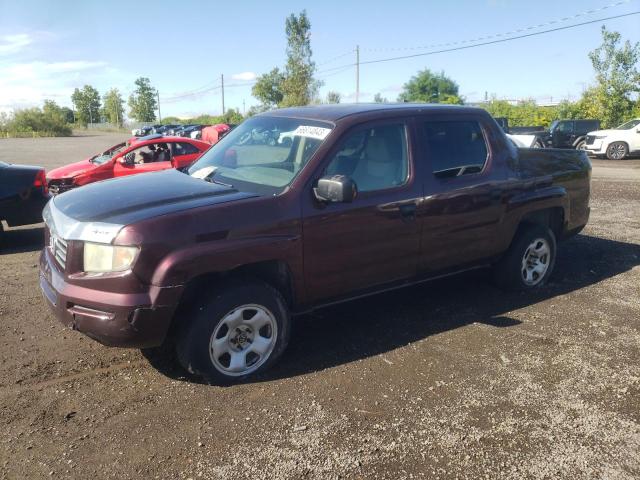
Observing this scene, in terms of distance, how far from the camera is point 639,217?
30.7 ft

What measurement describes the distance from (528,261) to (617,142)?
1940cm

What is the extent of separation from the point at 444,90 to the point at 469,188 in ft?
303

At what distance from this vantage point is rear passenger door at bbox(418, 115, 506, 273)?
4.38 metres

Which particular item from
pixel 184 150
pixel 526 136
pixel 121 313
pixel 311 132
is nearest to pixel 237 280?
pixel 121 313

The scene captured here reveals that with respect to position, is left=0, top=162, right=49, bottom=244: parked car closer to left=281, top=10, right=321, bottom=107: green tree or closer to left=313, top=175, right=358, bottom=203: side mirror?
left=313, top=175, right=358, bottom=203: side mirror

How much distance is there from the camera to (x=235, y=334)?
3.58 meters

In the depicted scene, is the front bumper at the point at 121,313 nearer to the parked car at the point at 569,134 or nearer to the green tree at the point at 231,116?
the parked car at the point at 569,134

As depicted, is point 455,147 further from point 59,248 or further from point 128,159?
point 128,159

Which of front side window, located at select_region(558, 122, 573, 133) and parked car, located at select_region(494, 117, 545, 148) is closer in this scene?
parked car, located at select_region(494, 117, 545, 148)

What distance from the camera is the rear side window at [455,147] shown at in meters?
4.45

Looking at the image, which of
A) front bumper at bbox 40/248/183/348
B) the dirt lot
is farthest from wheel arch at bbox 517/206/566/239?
front bumper at bbox 40/248/183/348

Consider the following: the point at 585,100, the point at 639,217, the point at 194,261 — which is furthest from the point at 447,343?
the point at 585,100

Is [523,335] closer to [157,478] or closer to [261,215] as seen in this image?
[261,215]

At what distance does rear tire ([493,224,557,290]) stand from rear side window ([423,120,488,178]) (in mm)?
985
